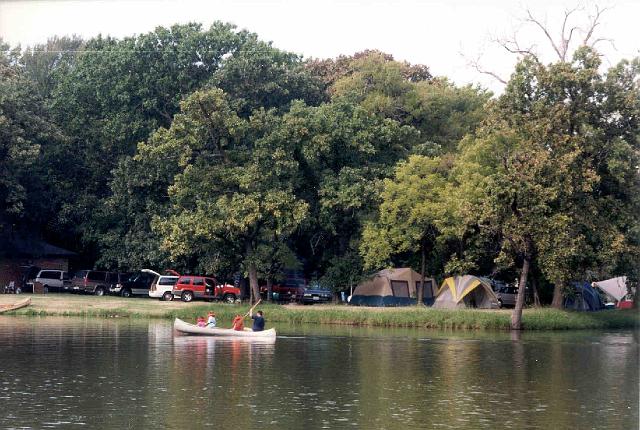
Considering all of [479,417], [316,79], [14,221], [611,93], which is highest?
[316,79]

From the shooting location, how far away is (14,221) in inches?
2936

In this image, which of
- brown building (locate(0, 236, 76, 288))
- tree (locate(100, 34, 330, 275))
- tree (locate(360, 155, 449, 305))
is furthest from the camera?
brown building (locate(0, 236, 76, 288))

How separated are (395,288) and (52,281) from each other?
25338mm

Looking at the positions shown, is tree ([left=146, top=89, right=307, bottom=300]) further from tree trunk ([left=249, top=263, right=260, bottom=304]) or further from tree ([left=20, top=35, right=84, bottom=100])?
tree ([left=20, top=35, right=84, bottom=100])

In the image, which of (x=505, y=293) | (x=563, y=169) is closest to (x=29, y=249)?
(x=505, y=293)

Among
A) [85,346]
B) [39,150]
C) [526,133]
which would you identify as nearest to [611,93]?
[526,133]

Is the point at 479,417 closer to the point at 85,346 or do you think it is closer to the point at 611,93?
the point at 85,346

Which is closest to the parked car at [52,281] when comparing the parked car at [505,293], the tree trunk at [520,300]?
the parked car at [505,293]

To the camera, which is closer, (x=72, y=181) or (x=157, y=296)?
(x=157, y=296)

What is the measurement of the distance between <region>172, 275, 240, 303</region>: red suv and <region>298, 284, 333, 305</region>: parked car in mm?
4612

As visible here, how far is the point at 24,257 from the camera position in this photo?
251 ft

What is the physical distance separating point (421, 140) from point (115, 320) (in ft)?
89.6

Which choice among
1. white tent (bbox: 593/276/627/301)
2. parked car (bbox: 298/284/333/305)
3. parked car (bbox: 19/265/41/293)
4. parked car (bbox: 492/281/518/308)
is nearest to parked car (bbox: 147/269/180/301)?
parked car (bbox: 298/284/333/305)

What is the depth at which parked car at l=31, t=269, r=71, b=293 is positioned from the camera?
74125mm
